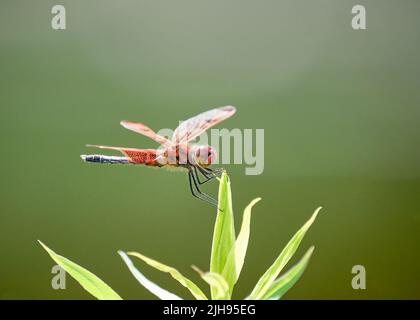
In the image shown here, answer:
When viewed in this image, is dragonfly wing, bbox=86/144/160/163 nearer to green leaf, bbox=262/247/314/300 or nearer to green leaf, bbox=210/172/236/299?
green leaf, bbox=210/172/236/299

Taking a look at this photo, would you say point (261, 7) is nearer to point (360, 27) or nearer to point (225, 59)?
point (225, 59)

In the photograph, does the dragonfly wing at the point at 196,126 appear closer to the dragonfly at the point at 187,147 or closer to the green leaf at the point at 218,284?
the dragonfly at the point at 187,147

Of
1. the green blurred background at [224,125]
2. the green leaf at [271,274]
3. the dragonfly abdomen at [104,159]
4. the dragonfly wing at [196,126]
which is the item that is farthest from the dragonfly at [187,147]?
the green blurred background at [224,125]

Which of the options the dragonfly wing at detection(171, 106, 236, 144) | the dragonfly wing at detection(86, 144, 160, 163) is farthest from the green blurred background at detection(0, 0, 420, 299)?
the dragonfly wing at detection(171, 106, 236, 144)

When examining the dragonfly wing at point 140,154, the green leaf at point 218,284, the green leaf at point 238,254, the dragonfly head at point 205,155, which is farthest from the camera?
the dragonfly wing at point 140,154

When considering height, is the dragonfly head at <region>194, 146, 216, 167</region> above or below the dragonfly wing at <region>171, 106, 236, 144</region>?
below

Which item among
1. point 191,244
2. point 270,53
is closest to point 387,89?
point 270,53
